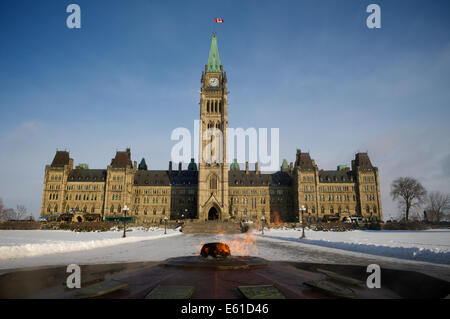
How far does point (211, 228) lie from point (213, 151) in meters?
25.9

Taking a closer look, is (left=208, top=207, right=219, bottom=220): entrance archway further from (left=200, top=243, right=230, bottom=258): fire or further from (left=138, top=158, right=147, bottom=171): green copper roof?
(left=200, top=243, right=230, bottom=258): fire

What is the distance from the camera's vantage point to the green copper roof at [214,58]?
8072 cm

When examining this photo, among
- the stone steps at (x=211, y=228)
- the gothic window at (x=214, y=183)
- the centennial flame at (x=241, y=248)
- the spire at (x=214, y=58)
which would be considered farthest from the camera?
the spire at (x=214, y=58)

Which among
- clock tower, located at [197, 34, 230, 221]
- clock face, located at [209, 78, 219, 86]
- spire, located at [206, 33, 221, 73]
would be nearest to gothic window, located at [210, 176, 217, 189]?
clock tower, located at [197, 34, 230, 221]

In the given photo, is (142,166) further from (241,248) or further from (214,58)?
(241,248)

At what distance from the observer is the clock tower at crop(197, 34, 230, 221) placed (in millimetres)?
67750

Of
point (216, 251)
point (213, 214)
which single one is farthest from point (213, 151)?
point (216, 251)

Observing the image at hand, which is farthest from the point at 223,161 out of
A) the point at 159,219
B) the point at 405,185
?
Answer: the point at 405,185

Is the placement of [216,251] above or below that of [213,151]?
below

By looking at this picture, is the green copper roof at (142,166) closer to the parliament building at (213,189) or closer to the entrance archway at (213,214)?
the parliament building at (213,189)

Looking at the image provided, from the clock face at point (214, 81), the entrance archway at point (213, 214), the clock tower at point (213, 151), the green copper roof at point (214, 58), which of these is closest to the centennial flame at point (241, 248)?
the clock tower at point (213, 151)

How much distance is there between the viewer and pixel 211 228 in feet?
170

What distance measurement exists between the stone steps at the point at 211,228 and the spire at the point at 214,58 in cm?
5048
